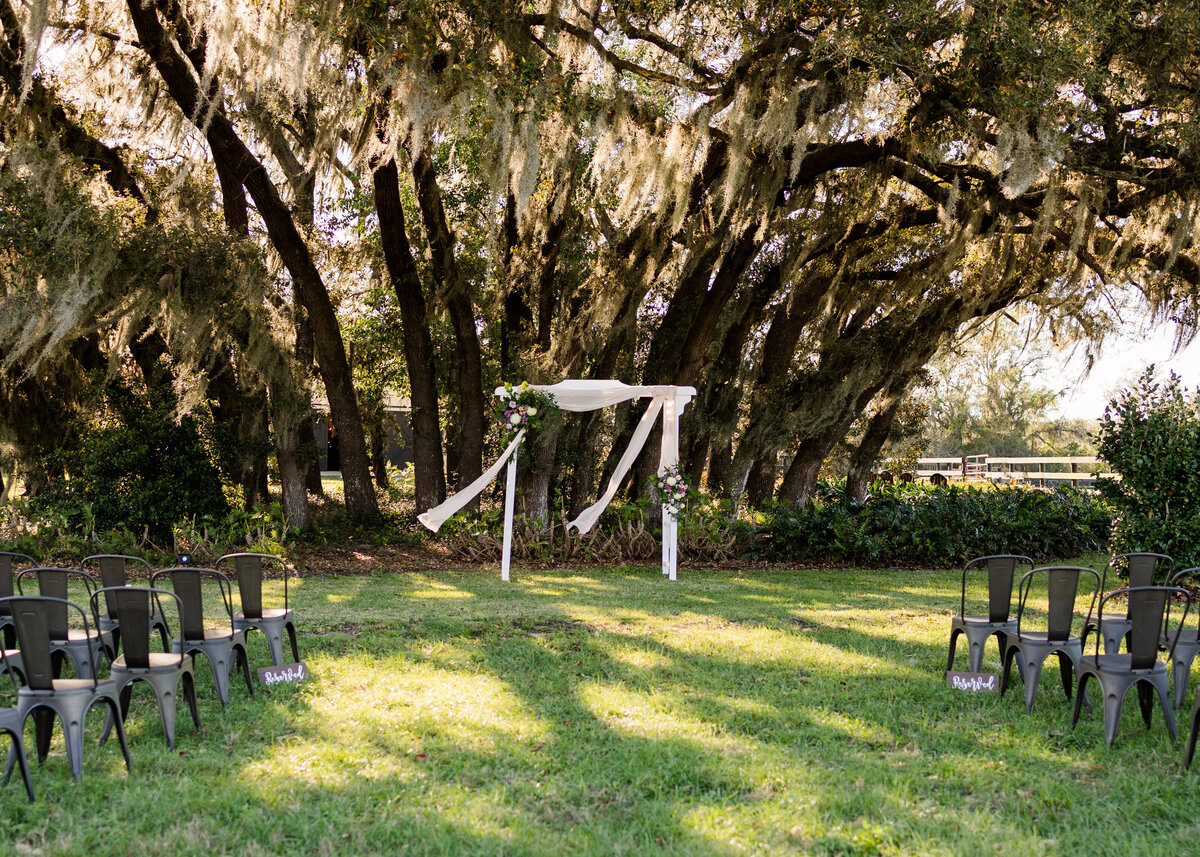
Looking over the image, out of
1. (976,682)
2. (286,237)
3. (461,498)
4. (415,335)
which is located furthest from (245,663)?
(415,335)

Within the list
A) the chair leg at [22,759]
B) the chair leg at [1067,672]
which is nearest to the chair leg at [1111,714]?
the chair leg at [1067,672]

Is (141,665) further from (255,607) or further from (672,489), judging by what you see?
(672,489)

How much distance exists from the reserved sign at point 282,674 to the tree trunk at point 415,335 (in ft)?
22.0

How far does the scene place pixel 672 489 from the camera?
9.53 meters

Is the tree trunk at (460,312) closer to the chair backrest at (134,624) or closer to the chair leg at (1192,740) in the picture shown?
the chair backrest at (134,624)

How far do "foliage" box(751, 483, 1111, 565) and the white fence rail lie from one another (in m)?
2.16

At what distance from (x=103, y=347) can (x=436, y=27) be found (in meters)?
6.41

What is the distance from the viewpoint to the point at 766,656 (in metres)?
5.49

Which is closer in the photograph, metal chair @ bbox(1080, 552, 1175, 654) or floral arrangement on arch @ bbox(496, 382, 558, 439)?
metal chair @ bbox(1080, 552, 1175, 654)

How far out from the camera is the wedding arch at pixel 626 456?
30.1 feet

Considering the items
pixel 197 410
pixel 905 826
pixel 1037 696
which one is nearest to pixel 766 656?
pixel 1037 696

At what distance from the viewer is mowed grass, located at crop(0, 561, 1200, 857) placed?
2.91 m

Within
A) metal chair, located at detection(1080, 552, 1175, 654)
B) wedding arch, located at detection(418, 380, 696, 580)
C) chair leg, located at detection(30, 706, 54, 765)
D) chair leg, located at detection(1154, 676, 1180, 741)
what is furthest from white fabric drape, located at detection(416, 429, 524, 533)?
chair leg, located at detection(1154, 676, 1180, 741)

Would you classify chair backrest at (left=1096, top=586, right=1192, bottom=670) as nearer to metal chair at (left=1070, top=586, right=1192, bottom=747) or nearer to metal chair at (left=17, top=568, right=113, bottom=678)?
metal chair at (left=1070, top=586, right=1192, bottom=747)
